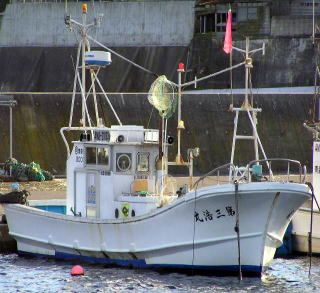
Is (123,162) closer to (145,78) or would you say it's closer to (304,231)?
(304,231)

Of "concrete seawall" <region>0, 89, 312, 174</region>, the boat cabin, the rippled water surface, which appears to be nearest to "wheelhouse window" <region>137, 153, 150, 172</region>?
the boat cabin

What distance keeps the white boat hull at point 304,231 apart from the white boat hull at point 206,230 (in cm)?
305

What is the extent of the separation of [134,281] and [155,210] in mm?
1488

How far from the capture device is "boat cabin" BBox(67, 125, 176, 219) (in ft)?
78.7

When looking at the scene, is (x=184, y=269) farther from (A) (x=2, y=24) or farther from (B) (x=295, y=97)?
(A) (x=2, y=24)

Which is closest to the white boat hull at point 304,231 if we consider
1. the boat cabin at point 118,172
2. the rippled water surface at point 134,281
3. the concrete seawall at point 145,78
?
the rippled water surface at point 134,281

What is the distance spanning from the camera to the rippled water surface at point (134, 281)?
2116cm

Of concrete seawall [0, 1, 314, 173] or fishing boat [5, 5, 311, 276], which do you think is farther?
concrete seawall [0, 1, 314, 173]

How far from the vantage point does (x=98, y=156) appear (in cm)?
2453

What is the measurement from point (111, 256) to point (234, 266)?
2.97 m

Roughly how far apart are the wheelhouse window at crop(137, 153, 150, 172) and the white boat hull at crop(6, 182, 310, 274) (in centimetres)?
165

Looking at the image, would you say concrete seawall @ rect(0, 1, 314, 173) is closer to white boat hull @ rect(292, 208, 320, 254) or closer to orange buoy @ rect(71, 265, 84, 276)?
white boat hull @ rect(292, 208, 320, 254)

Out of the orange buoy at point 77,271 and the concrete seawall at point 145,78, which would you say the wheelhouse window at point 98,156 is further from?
the concrete seawall at point 145,78

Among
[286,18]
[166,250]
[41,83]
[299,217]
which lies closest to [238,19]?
[286,18]
